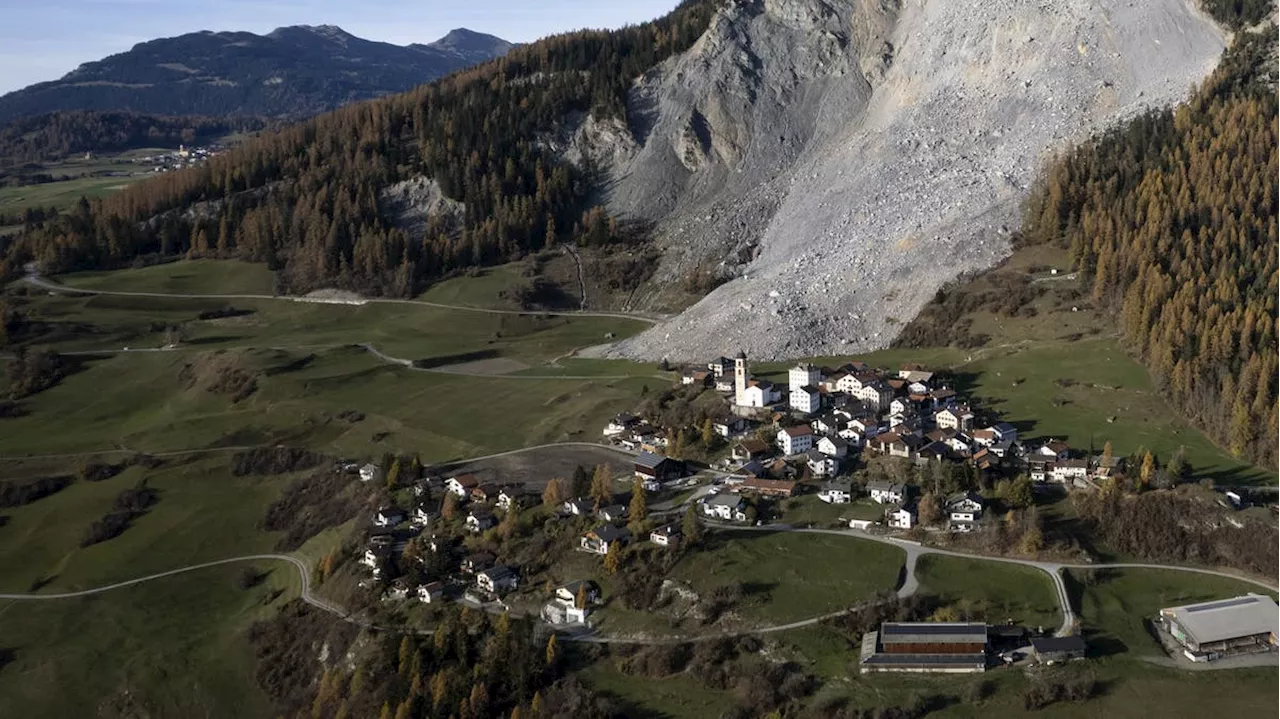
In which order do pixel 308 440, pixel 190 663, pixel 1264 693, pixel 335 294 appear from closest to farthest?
1. pixel 1264 693
2. pixel 190 663
3. pixel 308 440
4. pixel 335 294

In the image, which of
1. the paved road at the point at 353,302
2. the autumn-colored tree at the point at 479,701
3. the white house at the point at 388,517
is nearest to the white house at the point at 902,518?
the autumn-colored tree at the point at 479,701

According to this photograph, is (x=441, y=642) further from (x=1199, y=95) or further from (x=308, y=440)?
(x=1199, y=95)

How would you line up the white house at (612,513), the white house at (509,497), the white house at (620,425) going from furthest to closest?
1. the white house at (620,425)
2. the white house at (509,497)
3. the white house at (612,513)

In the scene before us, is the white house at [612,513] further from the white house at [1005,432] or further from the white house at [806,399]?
the white house at [1005,432]

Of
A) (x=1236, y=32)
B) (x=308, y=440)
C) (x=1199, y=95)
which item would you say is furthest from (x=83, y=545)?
(x=1236, y=32)

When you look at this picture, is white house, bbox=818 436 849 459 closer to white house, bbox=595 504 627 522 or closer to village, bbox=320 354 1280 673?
village, bbox=320 354 1280 673
